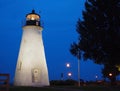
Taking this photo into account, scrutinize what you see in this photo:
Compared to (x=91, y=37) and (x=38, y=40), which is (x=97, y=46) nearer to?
(x=91, y=37)

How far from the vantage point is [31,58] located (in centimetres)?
4566

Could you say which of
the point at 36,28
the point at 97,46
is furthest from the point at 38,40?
the point at 97,46

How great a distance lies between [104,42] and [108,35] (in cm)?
116

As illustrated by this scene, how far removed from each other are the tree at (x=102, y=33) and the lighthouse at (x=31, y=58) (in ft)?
19.5

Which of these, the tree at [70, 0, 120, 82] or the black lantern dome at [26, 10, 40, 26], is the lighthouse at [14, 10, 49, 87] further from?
the tree at [70, 0, 120, 82]

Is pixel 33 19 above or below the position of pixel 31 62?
above

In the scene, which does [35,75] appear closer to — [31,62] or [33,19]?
[31,62]

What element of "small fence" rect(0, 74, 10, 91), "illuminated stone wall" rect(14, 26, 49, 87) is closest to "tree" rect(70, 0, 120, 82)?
"illuminated stone wall" rect(14, 26, 49, 87)

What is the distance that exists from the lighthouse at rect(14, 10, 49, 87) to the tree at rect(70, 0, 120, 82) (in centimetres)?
594

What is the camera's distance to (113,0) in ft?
144

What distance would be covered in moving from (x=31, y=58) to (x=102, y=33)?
10.4 meters

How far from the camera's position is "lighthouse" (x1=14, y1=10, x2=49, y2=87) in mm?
45250

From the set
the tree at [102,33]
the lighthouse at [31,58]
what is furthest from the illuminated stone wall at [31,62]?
the tree at [102,33]

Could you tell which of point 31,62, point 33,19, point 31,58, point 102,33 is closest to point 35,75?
point 31,62
